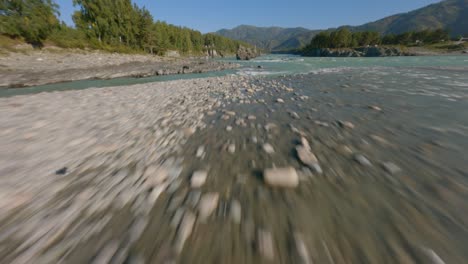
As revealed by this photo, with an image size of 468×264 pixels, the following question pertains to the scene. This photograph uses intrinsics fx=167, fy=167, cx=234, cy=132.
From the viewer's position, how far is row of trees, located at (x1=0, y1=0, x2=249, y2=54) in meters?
28.3

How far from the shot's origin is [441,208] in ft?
4.26

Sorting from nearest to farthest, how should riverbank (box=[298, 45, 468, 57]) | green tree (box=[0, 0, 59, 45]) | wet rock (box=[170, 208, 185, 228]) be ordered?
wet rock (box=[170, 208, 185, 228]) < green tree (box=[0, 0, 59, 45]) < riverbank (box=[298, 45, 468, 57])

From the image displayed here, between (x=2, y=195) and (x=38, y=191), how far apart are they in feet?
0.90

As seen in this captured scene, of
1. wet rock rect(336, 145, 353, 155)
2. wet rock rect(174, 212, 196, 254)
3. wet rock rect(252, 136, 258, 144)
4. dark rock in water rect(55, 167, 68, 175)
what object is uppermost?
dark rock in water rect(55, 167, 68, 175)

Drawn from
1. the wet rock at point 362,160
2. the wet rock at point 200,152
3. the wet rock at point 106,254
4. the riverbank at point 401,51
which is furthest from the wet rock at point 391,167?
the riverbank at point 401,51

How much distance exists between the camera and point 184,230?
122 cm

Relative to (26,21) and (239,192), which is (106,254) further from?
(26,21)

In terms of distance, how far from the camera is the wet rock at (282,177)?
165 cm

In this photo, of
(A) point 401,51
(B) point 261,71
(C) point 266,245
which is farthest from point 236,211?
(A) point 401,51

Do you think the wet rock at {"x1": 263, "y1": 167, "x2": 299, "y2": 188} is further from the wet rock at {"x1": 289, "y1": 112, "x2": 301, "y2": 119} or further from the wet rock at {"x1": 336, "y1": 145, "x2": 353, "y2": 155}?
the wet rock at {"x1": 289, "y1": 112, "x2": 301, "y2": 119}

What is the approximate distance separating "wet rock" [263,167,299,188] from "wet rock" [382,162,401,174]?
0.98 metres

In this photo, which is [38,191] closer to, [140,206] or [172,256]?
[140,206]

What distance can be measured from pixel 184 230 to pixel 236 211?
1.37 ft

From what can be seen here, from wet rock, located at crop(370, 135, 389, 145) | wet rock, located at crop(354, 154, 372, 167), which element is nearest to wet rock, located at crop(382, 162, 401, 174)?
wet rock, located at crop(354, 154, 372, 167)
